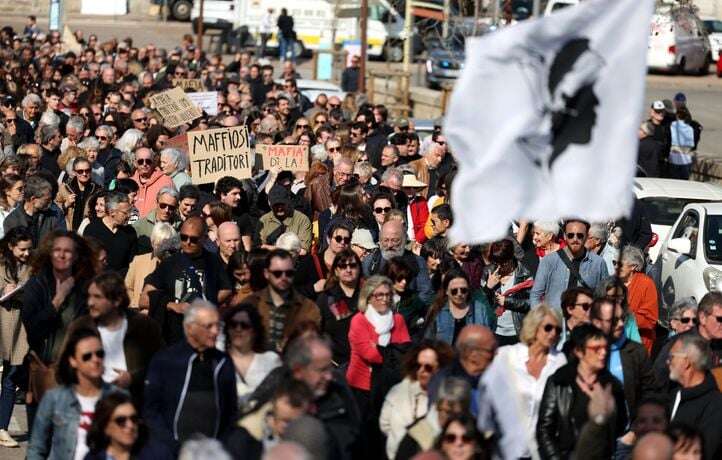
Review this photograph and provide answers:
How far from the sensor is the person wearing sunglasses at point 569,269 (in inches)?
504

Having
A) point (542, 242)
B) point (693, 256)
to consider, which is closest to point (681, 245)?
point (693, 256)

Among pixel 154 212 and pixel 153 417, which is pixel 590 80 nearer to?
pixel 153 417

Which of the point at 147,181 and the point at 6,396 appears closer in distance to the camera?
the point at 6,396

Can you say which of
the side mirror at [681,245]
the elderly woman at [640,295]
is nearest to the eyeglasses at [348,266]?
the elderly woman at [640,295]

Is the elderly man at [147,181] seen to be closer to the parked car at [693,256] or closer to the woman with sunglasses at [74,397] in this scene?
the parked car at [693,256]

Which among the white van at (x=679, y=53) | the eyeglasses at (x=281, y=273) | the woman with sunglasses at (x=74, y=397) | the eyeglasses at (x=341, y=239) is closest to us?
the woman with sunglasses at (x=74, y=397)

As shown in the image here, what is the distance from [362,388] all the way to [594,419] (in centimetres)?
233

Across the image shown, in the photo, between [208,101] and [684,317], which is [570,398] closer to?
[684,317]

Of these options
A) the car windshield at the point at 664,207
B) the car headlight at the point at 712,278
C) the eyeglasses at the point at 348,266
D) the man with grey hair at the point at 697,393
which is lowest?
the car headlight at the point at 712,278

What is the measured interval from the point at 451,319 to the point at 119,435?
3.60 m

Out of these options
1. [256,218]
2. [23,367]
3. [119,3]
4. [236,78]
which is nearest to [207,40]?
[119,3]

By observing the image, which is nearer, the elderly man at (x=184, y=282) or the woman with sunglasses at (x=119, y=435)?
the woman with sunglasses at (x=119, y=435)

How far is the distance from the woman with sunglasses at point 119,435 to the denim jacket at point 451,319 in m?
3.27

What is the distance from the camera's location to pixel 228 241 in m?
12.4
